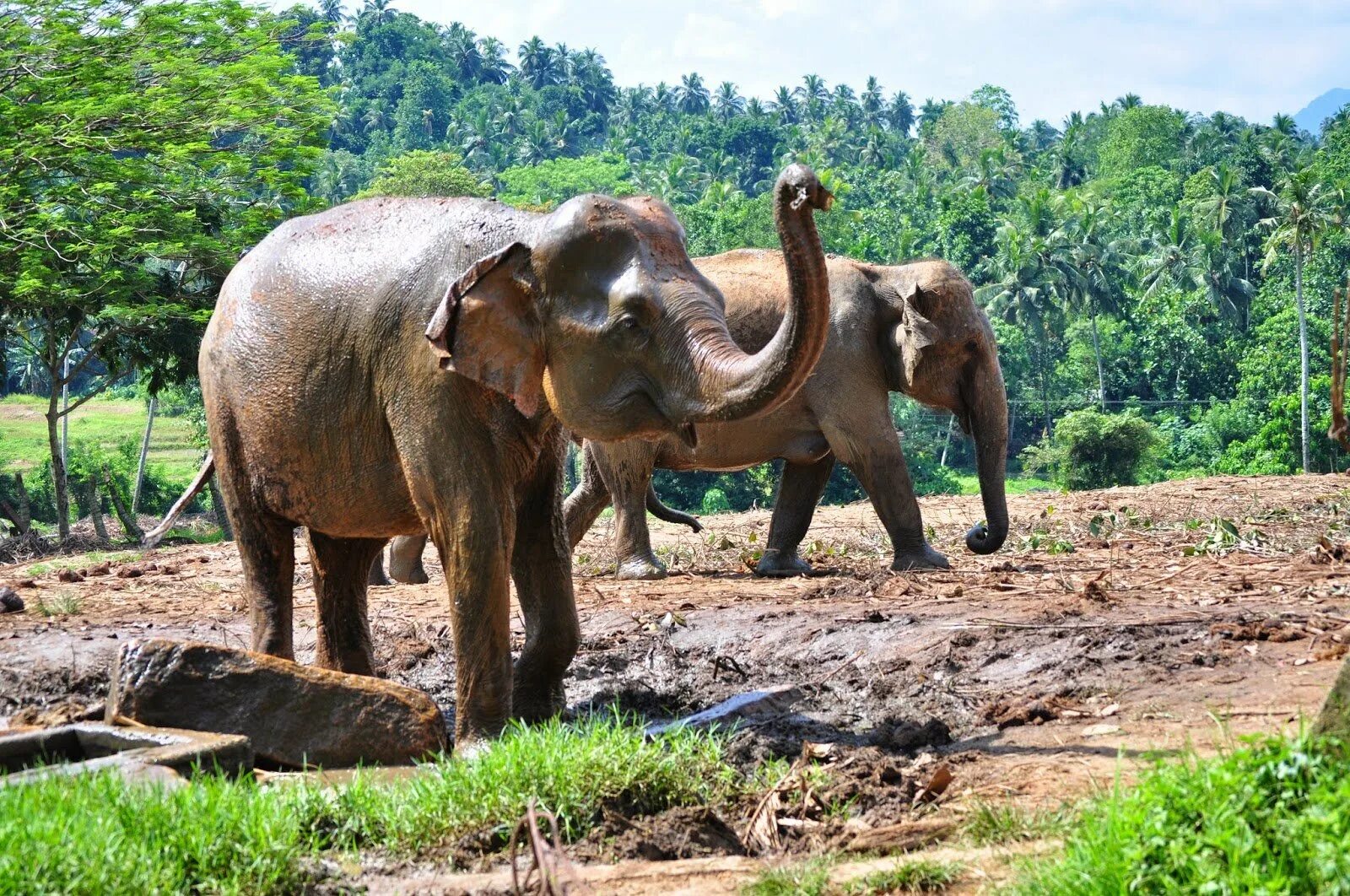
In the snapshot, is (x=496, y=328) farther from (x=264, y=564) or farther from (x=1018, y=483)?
(x=1018, y=483)

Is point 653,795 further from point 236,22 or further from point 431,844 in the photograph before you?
point 236,22

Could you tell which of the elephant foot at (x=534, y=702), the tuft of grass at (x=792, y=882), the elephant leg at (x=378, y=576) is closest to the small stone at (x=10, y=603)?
the elephant leg at (x=378, y=576)

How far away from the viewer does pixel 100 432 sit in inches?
2475

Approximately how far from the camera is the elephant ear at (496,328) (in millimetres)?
6332

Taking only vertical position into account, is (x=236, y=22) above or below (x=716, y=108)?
below

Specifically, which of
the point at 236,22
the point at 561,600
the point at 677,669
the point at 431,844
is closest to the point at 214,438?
the point at 561,600

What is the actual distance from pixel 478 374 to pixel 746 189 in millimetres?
109801

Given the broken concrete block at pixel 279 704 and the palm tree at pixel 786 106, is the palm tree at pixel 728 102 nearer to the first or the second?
the palm tree at pixel 786 106

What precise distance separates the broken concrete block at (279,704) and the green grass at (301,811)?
0.59 meters

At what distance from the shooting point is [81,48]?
22328mm

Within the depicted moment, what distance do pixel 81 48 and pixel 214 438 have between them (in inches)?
652

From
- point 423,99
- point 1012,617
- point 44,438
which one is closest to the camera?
point 1012,617

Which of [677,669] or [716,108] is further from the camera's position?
[716,108]

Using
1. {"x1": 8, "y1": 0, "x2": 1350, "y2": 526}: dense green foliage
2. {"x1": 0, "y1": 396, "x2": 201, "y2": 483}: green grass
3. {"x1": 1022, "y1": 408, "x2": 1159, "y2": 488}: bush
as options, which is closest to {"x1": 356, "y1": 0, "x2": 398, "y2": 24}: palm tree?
{"x1": 8, "y1": 0, "x2": 1350, "y2": 526}: dense green foliage
